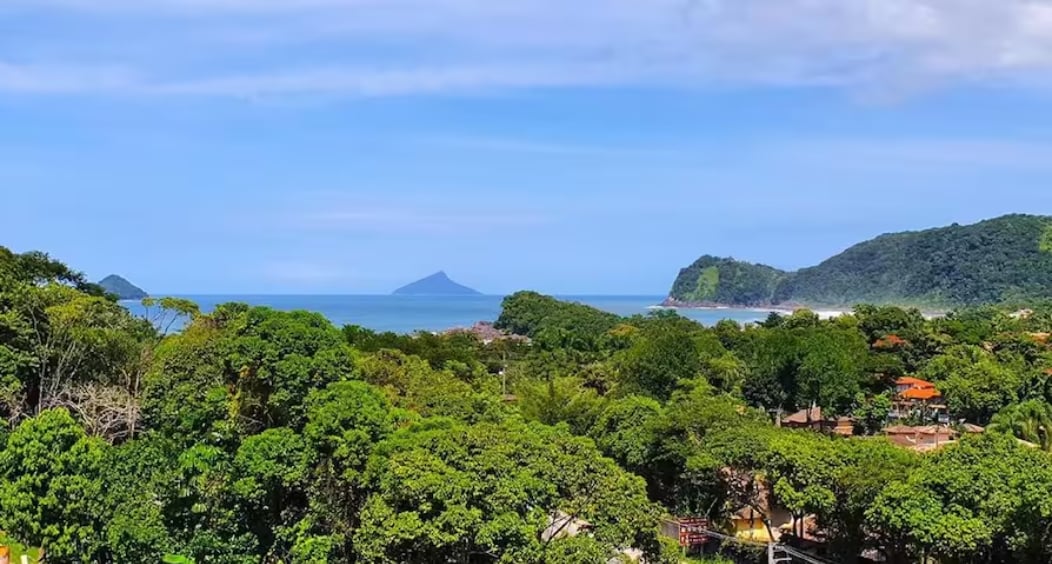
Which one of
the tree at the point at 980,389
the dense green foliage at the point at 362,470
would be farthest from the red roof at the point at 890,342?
the dense green foliage at the point at 362,470

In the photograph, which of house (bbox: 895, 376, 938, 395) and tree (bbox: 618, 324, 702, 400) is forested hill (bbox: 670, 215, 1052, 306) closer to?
house (bbox: 895, 376, 938, 395)

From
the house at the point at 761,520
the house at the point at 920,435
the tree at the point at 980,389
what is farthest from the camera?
the tree at the point at 980,389

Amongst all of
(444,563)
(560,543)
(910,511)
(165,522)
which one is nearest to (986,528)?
(910,511)

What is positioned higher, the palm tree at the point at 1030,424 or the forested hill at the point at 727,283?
the forested hill at the point at 727,283

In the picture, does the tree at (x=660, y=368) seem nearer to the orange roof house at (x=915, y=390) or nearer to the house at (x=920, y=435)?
the house at (x=920, y=435)

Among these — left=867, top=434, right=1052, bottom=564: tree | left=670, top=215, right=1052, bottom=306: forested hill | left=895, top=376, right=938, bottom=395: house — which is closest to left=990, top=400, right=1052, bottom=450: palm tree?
left=895, top=376, right=938, bottom=395: house

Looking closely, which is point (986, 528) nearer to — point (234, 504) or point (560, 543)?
point (560, 543)
